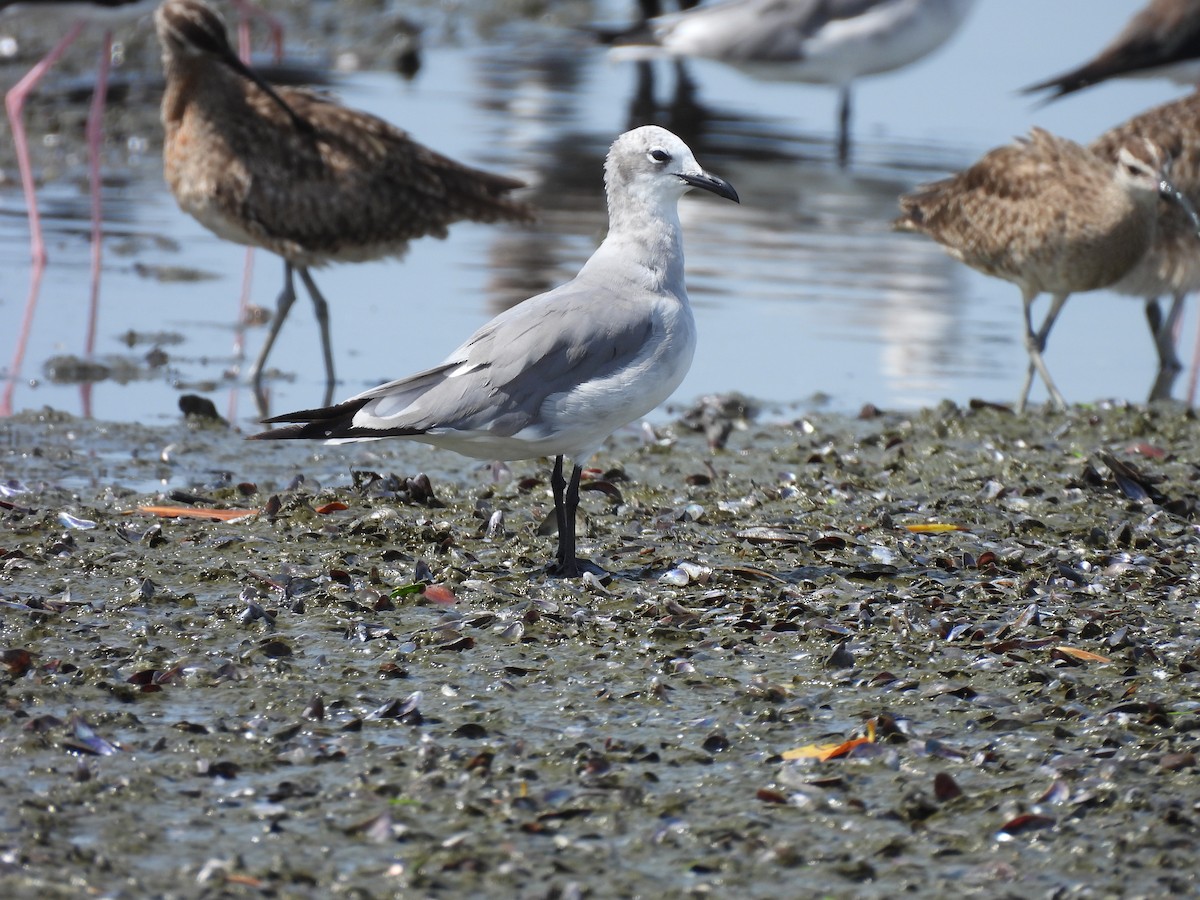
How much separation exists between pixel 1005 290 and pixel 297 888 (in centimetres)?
1003

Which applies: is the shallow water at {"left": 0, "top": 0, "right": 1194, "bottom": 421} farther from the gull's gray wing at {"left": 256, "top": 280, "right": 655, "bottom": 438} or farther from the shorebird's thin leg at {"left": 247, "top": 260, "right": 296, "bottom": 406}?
the gull's gray wing at {"left": 256, "top": 280, "right": 655, "bottom": 438}

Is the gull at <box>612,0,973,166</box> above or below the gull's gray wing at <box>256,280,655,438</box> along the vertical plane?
above

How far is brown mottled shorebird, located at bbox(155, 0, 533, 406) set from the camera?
9523 mm

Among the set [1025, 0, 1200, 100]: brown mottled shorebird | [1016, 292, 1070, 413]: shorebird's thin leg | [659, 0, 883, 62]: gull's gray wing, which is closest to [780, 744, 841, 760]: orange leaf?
[1016, 292, 1070, 413]: shorebird's thin leg

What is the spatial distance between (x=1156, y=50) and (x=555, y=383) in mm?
9849

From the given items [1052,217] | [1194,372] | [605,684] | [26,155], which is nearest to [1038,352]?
[1052,217]

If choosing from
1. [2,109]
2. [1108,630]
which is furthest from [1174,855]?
[2,109]

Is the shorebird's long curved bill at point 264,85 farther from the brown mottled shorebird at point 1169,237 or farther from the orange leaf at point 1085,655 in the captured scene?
the orange leaf at point 1085,655

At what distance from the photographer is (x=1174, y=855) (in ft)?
13.4

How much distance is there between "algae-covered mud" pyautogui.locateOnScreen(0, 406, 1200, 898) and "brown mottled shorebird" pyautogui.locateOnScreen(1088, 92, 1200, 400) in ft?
9.63

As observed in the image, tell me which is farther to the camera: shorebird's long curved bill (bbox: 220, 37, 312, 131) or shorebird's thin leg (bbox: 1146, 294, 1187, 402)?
shorebird's thin leg (bbox: 1146, 294, 1187, 402)

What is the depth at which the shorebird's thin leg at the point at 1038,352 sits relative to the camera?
9469 millimetres

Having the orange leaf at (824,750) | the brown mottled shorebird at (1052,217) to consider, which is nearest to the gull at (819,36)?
the brown mottled shorebird at (1052,217)

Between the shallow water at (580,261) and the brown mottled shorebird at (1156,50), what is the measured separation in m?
1.93
